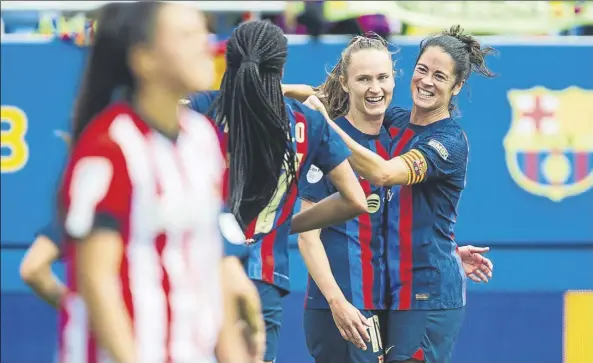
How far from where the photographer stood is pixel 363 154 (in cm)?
454

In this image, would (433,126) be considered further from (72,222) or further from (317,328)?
(72,222)

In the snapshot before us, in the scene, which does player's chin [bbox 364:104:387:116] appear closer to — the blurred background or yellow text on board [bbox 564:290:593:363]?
the blurred background

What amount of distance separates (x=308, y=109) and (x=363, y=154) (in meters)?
0.48

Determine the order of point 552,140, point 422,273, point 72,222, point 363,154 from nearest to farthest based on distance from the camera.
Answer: point 72,222
point 363,154
point 422,273
point 552,140

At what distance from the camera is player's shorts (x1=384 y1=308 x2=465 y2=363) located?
480 centimetres

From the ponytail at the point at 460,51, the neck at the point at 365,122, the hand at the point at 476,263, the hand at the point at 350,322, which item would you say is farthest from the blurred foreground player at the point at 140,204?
the hand at the point at 476,263

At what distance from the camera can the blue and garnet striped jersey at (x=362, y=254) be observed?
16.0 ft

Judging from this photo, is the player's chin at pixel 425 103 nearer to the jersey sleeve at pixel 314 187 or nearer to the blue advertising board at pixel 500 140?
the jersey sleeve at pixel 314 187

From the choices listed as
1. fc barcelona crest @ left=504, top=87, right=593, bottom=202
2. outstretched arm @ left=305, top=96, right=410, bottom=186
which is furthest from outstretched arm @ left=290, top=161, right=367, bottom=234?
fc barcelona crest @ left=504, top=87, right=593, bottom=202

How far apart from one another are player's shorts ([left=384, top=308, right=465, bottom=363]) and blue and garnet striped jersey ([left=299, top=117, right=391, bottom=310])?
0.32ft

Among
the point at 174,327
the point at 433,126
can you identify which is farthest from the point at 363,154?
the point at 174,327

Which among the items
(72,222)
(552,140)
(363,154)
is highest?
(552,140)

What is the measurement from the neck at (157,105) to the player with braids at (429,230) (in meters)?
2.23

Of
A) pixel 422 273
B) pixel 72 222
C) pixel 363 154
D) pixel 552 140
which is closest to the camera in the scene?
pixel 72 222
